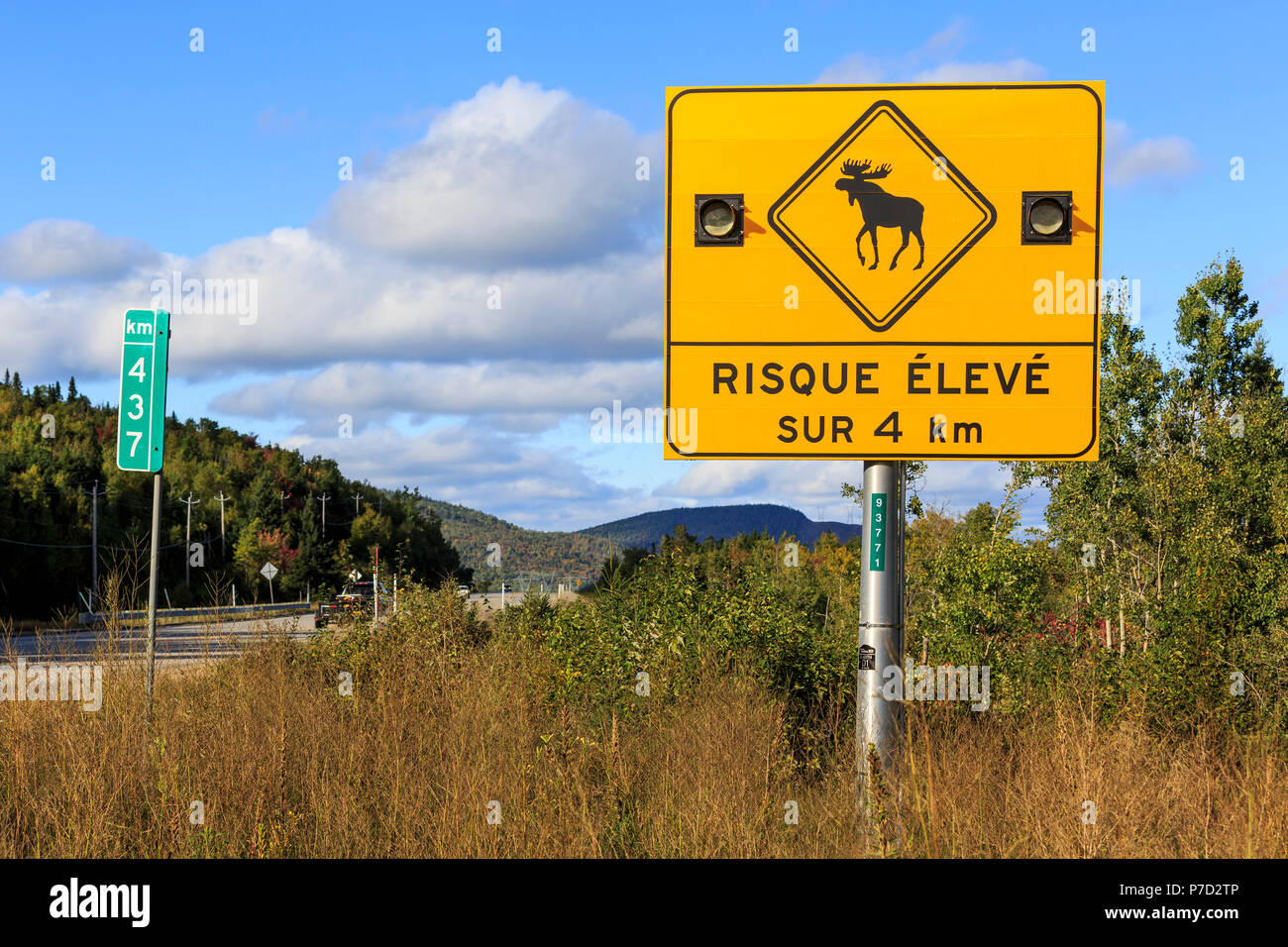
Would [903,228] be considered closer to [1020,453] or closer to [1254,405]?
[1020,453]

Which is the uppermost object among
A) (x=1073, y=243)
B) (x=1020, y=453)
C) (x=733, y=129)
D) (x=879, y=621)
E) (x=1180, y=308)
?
(x=1180, y=308)

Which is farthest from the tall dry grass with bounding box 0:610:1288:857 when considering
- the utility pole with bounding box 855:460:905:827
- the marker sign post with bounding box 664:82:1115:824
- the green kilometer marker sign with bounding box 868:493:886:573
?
the marker sign post with bounding box 664:82:1115:824

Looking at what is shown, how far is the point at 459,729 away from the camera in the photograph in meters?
6.93

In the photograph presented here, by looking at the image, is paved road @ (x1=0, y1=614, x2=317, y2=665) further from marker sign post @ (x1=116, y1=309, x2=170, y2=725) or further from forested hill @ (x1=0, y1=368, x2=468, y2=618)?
forested hill @ (x1=0, y1=368, x2=468, y2=618)

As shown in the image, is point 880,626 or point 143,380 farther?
point 143,380

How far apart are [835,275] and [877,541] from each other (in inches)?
67.3

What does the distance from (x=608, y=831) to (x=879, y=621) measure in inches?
79.5

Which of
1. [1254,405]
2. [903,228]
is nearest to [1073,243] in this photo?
[903,228]

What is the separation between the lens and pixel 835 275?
6242 mm

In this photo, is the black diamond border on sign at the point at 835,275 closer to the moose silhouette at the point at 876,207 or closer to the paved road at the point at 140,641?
the moose silhouette at the point at 876,207

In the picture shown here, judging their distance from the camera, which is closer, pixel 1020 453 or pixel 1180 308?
pixel 1020 453

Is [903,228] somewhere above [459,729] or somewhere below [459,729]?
above

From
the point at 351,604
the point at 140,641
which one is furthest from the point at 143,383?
the point at 351,604

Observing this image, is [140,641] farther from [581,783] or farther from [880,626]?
[880,626]
